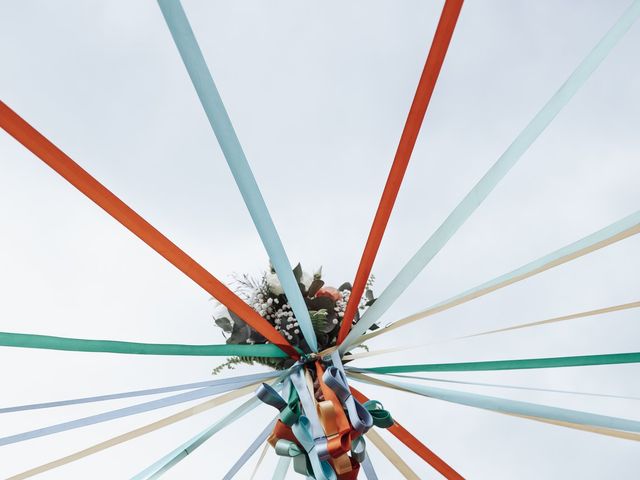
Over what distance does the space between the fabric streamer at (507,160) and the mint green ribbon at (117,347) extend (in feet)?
2.04

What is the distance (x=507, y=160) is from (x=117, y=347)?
64.6 inches

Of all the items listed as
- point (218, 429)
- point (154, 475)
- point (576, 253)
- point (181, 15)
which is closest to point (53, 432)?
point (154, 475)

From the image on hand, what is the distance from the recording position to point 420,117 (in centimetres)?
204

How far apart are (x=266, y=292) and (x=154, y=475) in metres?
1.07

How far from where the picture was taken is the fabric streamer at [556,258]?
2176 millimetres

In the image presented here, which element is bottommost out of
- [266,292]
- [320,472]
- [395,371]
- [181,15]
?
[320,472]

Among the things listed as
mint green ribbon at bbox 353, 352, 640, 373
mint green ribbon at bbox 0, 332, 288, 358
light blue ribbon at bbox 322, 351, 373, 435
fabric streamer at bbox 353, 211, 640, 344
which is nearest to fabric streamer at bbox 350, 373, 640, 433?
mint green ribbon at bbox 353, 352, 640, 373

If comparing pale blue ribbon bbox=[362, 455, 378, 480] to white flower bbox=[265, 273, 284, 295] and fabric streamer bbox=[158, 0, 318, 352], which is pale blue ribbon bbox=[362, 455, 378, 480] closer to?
white flower bbox=[265, 273, 284, 295]

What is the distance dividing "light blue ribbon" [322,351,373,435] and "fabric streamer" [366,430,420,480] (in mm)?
874

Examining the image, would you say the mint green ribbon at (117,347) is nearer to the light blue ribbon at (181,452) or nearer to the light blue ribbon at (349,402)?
the light blue ribbon at (349,402)

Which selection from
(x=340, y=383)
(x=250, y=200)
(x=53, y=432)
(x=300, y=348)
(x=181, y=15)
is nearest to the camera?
(x=181, y=15)

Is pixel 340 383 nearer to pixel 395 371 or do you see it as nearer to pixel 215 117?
pixel 395 371

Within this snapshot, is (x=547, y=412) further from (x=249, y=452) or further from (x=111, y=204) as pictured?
(x=111, y=204)

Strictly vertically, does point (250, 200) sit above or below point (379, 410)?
above
